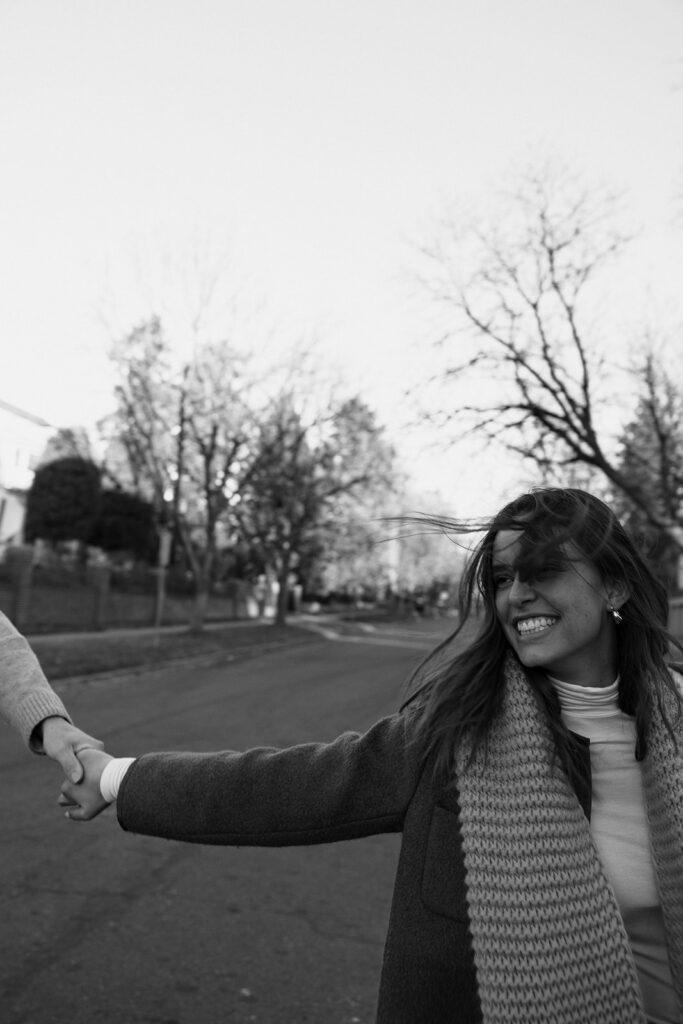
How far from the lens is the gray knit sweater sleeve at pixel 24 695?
2447 millimetres

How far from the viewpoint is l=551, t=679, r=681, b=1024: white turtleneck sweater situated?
73.6 inches

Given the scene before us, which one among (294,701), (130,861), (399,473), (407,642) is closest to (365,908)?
(130,861)

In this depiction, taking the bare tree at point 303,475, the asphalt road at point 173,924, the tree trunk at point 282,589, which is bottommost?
the asphalt road at point 173,924

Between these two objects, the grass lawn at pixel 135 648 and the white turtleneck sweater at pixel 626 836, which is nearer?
the white turtleneck sweater at pixel 626 836

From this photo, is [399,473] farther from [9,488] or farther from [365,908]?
[365,908]

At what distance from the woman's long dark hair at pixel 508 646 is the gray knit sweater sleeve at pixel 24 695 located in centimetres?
94

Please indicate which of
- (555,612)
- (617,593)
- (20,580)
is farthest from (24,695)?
(20,580)

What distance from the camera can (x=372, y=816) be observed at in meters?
1.89

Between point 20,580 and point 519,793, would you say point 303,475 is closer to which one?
point 20,580

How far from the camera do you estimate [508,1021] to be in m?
1.66

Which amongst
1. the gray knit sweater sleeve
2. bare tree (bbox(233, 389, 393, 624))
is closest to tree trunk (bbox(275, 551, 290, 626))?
bare tree (bbox(233, 389, 393, 624))

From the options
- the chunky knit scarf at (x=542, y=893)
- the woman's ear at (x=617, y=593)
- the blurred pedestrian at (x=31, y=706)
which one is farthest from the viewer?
the blurred pedestrian at (x=31, y=706)

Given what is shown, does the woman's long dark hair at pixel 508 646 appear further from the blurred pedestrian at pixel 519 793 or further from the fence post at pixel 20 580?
the fence post at pixel 20 580

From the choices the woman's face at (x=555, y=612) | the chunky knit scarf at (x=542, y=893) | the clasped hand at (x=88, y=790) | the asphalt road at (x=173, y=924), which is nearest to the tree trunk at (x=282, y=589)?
the asphalt road at (x=173, y=924)
